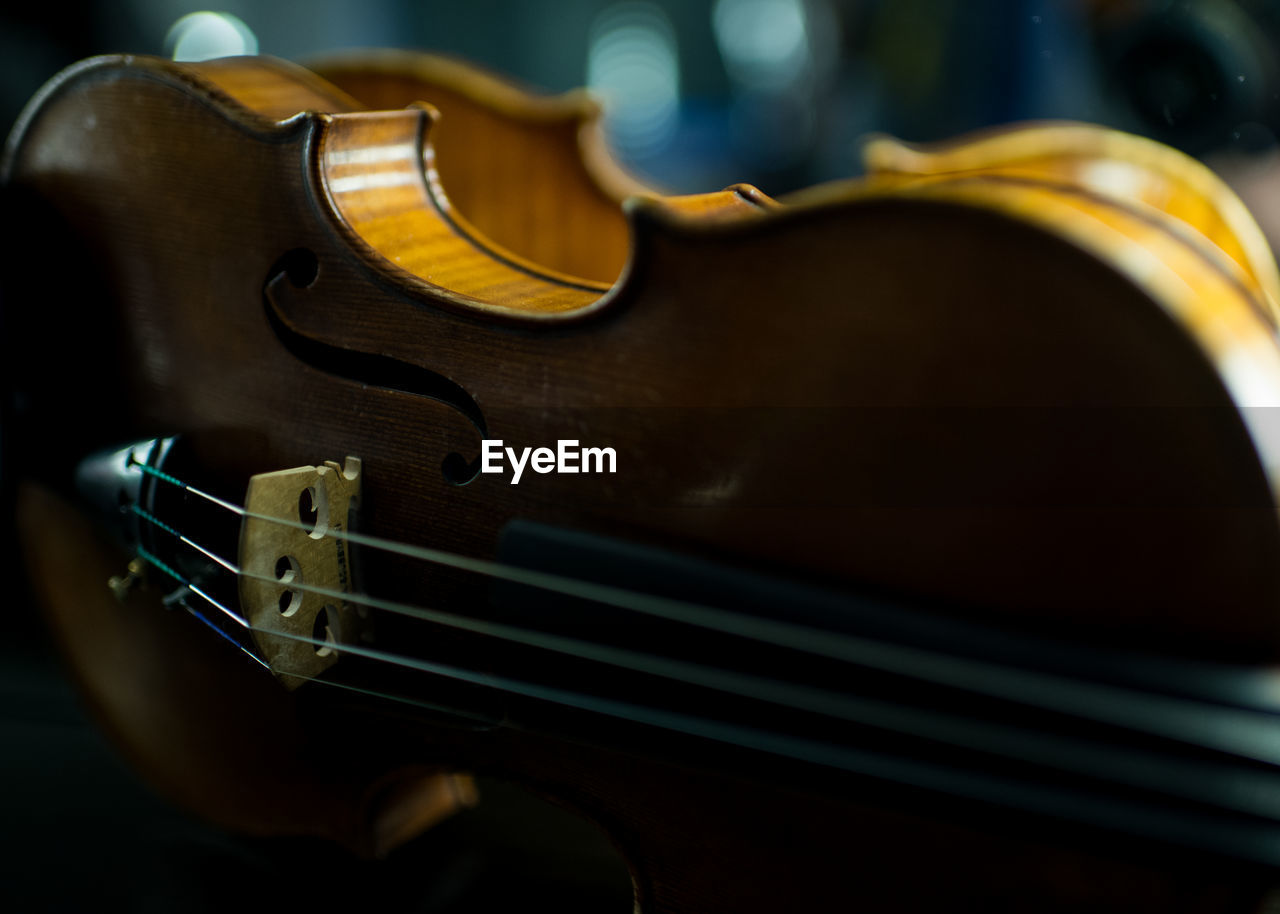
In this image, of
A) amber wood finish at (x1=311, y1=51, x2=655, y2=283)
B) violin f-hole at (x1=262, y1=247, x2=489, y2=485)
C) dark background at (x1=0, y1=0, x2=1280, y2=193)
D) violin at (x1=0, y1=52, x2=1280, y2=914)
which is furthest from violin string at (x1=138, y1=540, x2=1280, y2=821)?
dark background at (x1=0, y1=0, x2=1280, y2=193)

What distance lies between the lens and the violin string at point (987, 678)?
37 centimetres

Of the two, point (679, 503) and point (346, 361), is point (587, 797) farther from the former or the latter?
point (346, 361)

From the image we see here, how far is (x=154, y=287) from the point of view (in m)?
0.72

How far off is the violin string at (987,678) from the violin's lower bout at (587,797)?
5 centimetres

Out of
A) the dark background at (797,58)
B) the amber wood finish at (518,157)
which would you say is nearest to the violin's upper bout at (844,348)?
the amber wood finish at (518,157)

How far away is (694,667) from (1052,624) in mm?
174

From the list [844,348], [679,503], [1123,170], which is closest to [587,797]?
[679,503]

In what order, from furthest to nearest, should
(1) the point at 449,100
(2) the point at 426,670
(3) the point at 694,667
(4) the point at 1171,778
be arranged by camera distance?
1. (1) the point at 449,100
2. (2) the point at 426,670
3. (3) the point at 694,667
4. (4) the point at 1171,778

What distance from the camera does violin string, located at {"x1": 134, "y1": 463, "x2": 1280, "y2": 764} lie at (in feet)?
1.23

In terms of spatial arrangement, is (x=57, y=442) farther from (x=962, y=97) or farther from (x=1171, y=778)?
(x=962, y=97)

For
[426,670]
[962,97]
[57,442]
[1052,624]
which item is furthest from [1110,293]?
[962,97]

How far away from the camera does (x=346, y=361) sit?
0.62 metres

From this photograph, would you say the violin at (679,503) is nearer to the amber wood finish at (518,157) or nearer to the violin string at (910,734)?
the violin string at (910,734)

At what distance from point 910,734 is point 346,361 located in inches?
16.5
